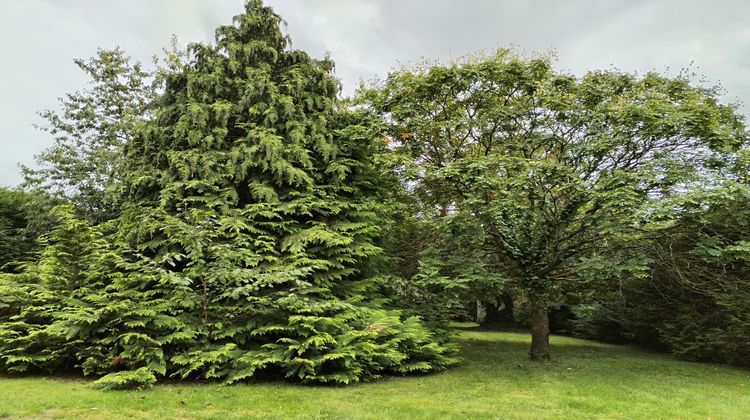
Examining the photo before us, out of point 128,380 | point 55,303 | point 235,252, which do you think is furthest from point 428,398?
point 55,303

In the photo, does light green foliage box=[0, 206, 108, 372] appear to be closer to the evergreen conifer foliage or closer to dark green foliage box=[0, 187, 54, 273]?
the evergreen conifer foliage

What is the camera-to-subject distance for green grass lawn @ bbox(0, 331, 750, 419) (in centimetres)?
570

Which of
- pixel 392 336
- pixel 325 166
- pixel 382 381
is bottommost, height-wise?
pixel 382 381

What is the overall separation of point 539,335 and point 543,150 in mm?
5077

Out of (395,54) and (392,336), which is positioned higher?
(395,54)

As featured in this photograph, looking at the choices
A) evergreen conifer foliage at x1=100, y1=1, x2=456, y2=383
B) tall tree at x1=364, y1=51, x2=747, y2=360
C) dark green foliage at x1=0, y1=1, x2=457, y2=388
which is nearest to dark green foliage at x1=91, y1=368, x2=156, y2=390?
dark green foliage at x1=0, y1=1, x2=457, y2=388

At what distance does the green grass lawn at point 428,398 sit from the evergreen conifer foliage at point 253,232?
0.68 meters

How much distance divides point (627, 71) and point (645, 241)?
171 inches

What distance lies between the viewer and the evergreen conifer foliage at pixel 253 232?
7.82 meters

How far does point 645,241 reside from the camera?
1024cm

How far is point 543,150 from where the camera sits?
12094 mm

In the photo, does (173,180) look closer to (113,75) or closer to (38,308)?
(38,308)

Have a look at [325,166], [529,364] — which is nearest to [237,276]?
[325,166]

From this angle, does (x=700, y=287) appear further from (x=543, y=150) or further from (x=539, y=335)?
(x=543, y=150)
